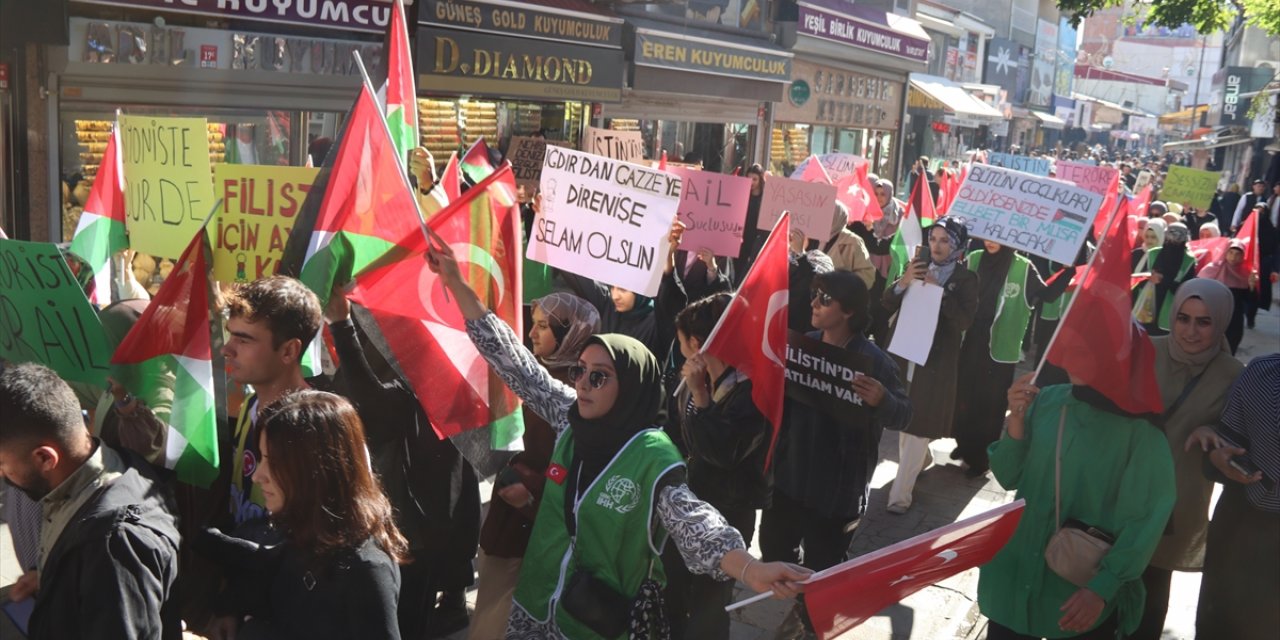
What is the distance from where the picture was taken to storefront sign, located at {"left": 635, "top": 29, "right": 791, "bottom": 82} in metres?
16.2

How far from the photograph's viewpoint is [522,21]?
13.3 metres

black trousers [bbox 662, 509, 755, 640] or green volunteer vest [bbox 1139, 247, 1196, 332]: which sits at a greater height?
green volunteer vest [bbox 1139, 247, 1196, 332]

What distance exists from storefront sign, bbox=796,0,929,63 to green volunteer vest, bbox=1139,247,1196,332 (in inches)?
438

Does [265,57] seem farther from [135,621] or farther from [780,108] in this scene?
[780,108]

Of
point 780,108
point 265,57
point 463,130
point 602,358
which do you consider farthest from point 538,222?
point 780,108

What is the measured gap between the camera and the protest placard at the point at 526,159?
10758mm

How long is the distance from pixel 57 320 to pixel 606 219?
100 inches

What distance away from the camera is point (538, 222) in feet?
20.1

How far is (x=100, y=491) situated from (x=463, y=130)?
1051 centimetres

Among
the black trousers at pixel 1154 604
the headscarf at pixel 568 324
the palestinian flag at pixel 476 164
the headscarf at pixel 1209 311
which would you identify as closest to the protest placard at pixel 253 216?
the headscarf at pixel 568 324

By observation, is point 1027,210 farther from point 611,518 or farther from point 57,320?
point 57,320

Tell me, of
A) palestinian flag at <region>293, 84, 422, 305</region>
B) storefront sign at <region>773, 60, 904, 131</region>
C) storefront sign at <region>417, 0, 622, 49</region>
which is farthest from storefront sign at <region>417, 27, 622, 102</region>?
palestinian flag at <region>293, 84, 422, 305</region>

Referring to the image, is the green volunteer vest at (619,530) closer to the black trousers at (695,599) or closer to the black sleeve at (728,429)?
the black trousers at (695,599)

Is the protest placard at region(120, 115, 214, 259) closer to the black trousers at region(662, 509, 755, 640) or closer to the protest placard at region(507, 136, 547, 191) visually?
the black trousers at region(662, 509, 755, 640)
